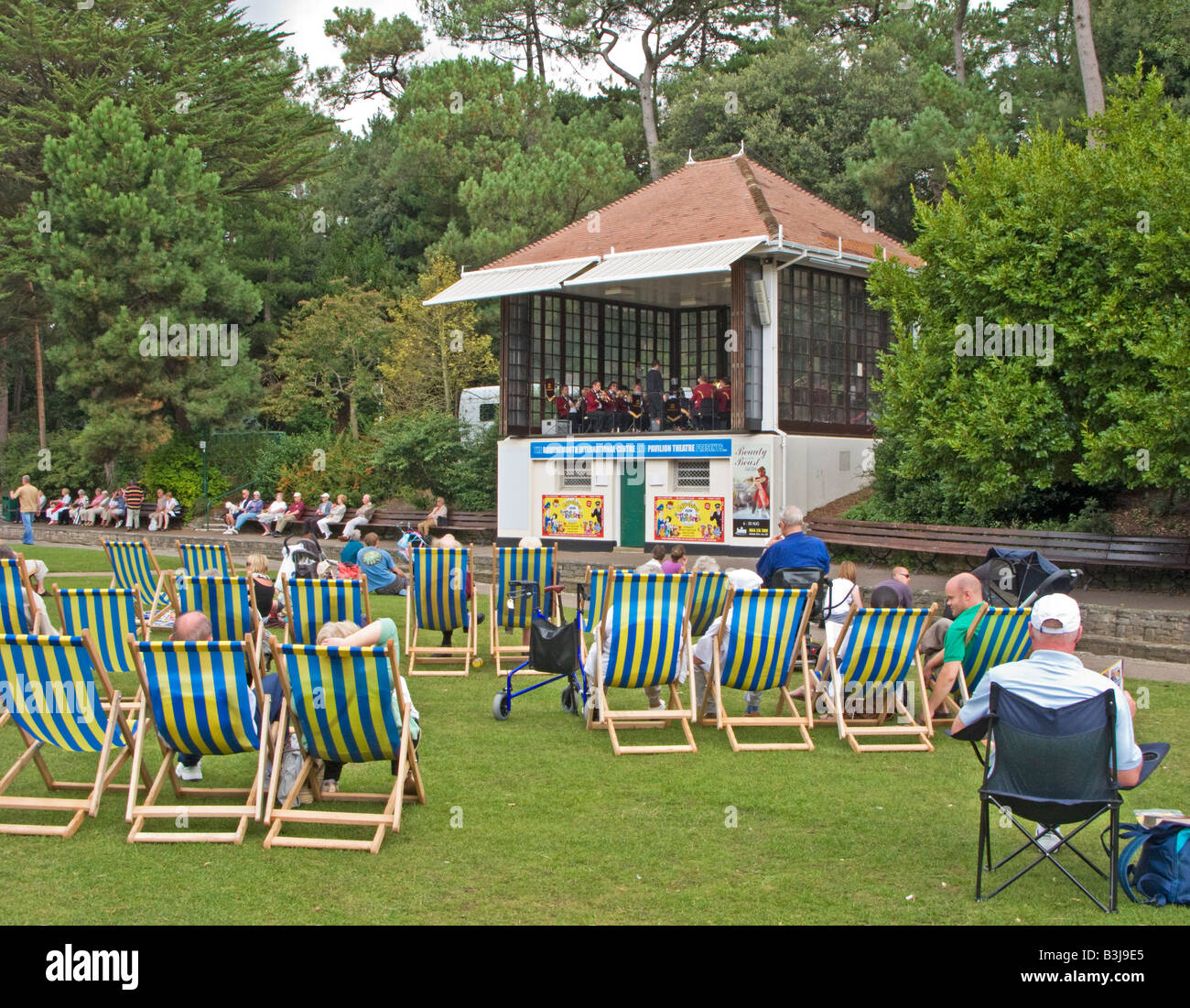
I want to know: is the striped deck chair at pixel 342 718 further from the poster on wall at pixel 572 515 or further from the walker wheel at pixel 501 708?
the poster on wall at pixel 572 515

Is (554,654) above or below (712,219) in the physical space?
below

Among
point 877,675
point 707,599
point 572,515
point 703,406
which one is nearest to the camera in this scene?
point 877,675

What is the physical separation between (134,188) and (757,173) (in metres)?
17.2

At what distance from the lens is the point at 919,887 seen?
525 cm

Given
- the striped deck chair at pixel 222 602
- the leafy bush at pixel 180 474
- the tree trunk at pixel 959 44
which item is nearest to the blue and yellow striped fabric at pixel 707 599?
the striped deck chair at pixel 222 602

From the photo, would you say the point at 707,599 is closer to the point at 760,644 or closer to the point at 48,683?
the point at 760,644

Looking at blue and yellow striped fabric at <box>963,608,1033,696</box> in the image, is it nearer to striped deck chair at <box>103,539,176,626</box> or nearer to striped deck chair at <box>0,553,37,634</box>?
striped deck chair at <box>0,553,37,634</box>

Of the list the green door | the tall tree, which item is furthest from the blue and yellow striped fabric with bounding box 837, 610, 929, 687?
the tall tree

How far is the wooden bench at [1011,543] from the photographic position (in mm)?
15617

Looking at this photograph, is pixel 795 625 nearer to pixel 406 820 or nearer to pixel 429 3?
pixel 406 820

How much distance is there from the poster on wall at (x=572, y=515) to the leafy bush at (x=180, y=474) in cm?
1373

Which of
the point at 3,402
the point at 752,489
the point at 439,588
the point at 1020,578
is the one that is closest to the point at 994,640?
the point at 1020,578

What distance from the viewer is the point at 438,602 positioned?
437 inches

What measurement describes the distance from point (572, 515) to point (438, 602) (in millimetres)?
13971
